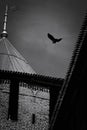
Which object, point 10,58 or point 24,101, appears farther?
point 10,58

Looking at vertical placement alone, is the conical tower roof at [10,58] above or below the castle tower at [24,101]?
below

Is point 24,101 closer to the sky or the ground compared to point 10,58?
closer to the sky

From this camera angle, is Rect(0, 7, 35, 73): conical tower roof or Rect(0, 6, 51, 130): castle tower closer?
Rect(0, 6, 51, 130): castle tower

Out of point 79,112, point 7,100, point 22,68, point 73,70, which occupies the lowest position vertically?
point 22,68

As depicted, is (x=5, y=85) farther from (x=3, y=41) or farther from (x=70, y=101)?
(x=70, y=101)

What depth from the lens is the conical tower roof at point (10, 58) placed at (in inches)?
741

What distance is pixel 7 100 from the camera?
1470 cm

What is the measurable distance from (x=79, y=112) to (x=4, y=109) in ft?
27.6

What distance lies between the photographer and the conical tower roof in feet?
61.7

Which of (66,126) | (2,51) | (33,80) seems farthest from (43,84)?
(66,126)

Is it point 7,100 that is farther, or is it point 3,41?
point 3,41

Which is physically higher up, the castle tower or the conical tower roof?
the castle tower

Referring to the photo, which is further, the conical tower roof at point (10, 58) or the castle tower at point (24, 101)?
the conical tower roof at point (10, 58)

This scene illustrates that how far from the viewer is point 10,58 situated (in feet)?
65.4
